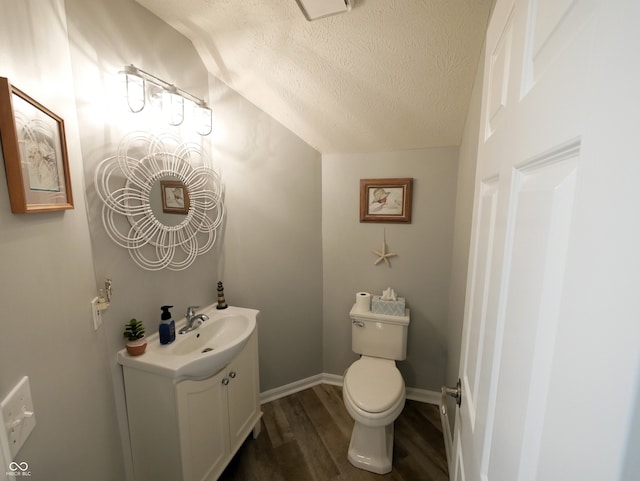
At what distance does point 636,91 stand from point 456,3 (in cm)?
110

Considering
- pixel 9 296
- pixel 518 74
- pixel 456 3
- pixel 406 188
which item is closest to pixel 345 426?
pixel 406 188

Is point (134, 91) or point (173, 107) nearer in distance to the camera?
point (134, 91)

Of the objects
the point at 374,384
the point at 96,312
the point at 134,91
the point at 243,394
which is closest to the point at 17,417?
the point at 96,312

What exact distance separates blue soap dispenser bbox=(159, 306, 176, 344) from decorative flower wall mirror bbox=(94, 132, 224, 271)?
0.76ft

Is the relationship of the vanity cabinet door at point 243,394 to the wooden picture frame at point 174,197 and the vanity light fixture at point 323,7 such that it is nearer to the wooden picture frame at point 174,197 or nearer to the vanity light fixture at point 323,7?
the wooden picture frame at point 174,197

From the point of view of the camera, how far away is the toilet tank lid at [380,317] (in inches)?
75.5

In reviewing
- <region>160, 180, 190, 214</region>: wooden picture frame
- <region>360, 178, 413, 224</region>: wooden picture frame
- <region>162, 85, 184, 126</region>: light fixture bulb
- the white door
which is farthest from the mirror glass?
the white door

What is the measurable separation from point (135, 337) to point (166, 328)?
14 cm

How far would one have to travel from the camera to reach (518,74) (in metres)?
0.47

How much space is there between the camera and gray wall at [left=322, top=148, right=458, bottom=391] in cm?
193

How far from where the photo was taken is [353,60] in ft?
4.19

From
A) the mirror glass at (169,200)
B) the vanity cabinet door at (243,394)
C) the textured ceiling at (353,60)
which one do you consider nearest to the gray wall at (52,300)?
the mirror glass at (169,200)

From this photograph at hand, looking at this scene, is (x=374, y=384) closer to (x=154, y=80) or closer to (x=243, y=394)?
(x=243, y=394)

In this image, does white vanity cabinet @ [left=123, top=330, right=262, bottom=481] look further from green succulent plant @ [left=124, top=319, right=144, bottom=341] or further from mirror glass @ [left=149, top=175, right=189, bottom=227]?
mirror glass @ [left=149, top=175, right=189, bottom=227]
